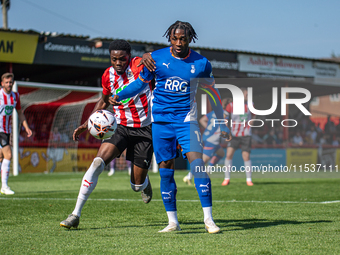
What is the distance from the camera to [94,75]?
2388 centimetres

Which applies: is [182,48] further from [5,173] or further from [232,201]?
[5,173]

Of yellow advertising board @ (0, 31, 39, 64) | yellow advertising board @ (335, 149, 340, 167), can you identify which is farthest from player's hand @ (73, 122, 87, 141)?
yellow advertising board @ (335, 149, 340, 167)

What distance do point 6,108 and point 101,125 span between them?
4903 mm

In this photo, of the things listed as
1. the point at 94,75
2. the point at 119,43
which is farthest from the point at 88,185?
the point at 94,75

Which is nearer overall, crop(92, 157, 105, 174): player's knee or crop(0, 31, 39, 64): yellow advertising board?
crop(92, 157, 105, 174): player's knee

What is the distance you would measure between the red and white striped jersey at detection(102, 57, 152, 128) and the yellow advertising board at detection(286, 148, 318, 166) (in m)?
13.7

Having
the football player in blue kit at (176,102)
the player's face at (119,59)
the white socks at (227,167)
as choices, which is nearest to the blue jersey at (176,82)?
the football player in blue kit at (176,102)

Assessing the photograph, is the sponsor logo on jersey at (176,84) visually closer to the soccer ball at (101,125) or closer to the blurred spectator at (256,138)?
the soccer ball at (101,125)

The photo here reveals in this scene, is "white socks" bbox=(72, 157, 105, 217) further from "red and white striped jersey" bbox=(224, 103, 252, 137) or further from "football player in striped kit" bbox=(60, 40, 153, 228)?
"red and white striped jersey" bbox=(224, 103, 252, 137)

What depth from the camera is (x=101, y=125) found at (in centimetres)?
486

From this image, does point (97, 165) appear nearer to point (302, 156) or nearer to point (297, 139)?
point (302, 156)

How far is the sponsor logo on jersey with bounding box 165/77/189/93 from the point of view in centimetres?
463

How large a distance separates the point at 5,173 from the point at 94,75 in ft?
49.9

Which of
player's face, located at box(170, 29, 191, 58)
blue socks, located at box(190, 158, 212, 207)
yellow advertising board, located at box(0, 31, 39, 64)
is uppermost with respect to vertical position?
yellow advertising board, located at box(0, 31, 39, 64)
